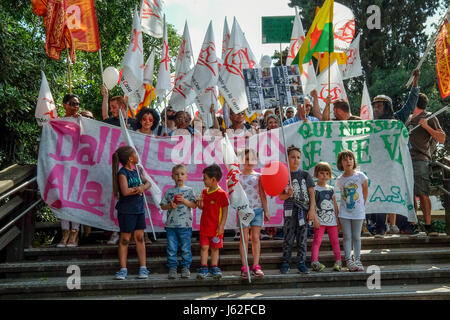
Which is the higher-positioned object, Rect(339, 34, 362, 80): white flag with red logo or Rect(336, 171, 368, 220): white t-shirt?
Rect(339, 34, 362, 80): white flag with red logo

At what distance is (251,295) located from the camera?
5.00 m

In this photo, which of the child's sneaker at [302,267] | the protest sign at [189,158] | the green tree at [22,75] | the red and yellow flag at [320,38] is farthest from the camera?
the green tree at [22,75]

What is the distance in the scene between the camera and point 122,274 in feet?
17.4

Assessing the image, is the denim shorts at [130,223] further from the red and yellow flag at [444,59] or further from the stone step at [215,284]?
the red and yellow flag at [444,59]

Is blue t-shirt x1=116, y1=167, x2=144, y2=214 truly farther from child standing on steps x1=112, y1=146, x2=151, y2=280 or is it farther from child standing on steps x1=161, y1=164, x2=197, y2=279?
child standing on steps x1=161, y1=164, x2=197, y2=279

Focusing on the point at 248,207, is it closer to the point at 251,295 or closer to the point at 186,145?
the point at 251,295

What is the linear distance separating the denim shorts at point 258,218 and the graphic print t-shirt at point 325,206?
0.74 m

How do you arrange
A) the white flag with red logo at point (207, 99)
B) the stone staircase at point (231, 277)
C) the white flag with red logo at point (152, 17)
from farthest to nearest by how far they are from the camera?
the white flag with red logo at point (152, 17) < the white flag with red logo at point (207, 99) < the stone staircase at point (231, 277)

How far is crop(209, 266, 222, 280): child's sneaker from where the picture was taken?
525 cm

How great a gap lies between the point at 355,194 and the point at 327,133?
1.58 meters

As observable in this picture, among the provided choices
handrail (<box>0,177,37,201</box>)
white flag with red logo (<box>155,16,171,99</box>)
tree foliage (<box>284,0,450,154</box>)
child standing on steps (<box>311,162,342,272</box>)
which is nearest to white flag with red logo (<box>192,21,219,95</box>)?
white flag with red logo (<box>155,16,171,99</box>)

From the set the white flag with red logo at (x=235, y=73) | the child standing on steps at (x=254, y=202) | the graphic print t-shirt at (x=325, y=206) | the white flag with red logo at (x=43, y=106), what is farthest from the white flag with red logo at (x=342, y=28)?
the white flag with red logo at (x=43, y=106)

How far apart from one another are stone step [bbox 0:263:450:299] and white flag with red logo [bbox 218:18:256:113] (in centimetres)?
266

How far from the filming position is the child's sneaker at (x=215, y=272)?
525 cm
